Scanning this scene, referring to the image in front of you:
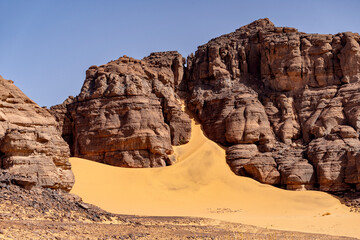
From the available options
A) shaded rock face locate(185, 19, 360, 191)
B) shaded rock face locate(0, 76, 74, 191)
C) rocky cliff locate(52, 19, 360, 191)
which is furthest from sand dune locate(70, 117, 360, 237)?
shaded rock face locate(0, 76, 74, 191)

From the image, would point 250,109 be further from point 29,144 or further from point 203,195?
point 29,144

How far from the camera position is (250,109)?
114 feet

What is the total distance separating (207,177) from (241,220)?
9.00 m

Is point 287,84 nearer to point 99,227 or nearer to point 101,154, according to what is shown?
point 101,154

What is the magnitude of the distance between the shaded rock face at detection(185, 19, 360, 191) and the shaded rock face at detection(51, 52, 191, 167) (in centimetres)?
355

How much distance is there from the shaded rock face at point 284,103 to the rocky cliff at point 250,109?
78mm

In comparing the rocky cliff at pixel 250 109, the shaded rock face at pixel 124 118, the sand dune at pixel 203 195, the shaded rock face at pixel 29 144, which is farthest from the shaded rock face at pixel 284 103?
the shaded rock face at pixel 29 144

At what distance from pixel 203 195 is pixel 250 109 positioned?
881 cm

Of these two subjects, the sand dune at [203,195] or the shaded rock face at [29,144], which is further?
the sand dune at [203,195]

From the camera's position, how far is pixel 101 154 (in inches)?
1316

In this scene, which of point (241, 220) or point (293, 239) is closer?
point (293, 239)

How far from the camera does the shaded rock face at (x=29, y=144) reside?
17.7 metres

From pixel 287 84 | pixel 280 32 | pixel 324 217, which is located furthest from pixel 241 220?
pixel 280 32

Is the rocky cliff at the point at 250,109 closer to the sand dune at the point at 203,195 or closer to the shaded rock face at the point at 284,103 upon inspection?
the shaded rock face at the point at 284,103
